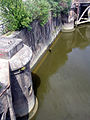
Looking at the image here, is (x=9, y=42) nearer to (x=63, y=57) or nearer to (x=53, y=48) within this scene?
(x=63, y=57)

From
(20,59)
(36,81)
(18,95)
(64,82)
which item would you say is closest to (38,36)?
(36,81)

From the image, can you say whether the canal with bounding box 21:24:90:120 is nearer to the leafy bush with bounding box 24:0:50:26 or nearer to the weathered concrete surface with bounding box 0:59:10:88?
the weathered concrete surface with bounding box 0:59:10:88

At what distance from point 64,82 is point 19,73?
20.3 feet

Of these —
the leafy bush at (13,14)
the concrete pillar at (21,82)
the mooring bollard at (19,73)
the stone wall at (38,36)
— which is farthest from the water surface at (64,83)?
the leafy bush at (13,14)

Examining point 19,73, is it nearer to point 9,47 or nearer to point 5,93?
point 9,47

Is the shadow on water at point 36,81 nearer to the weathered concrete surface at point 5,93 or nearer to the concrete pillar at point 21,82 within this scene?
the concrete pillar at point 21,82

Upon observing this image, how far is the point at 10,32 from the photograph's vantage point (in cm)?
1066

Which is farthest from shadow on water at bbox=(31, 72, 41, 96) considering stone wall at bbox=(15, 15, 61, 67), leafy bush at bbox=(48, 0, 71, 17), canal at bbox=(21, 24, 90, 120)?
leafy bush at bbox=(48, 0, 71, 17)

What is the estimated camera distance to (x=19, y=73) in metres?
6.95

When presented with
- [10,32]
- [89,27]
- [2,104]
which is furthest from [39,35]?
[89,27]

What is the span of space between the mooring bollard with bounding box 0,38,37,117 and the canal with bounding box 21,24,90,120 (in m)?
1.68

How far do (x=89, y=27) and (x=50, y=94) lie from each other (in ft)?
63.5

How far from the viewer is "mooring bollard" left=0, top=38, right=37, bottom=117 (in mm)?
6797

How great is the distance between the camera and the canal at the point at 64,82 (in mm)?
9383
